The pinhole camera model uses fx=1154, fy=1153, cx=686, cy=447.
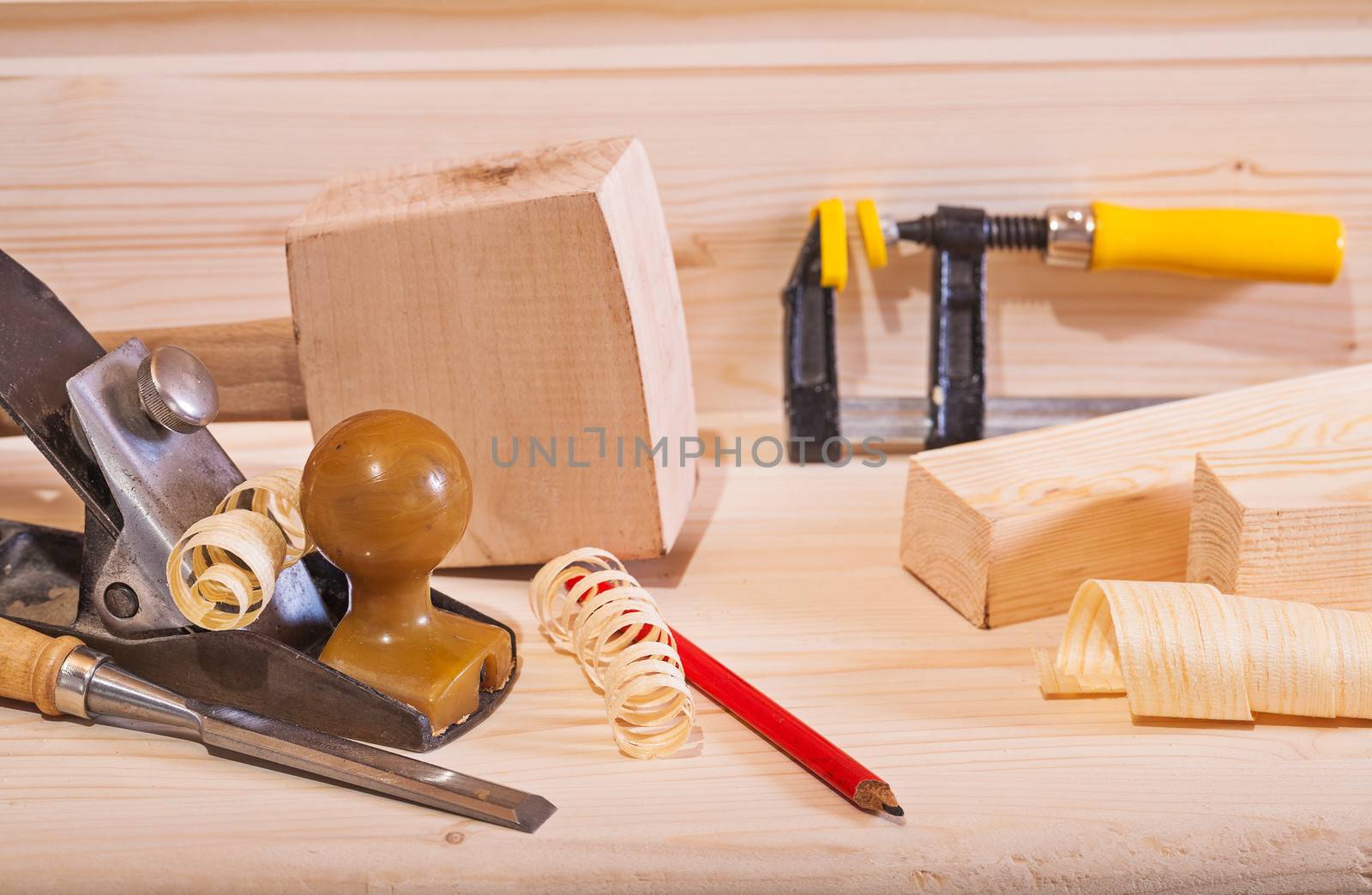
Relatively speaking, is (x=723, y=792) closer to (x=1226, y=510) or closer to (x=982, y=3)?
(x=1226, y=510)

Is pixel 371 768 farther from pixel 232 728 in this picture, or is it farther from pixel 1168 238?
pixel 1168 238

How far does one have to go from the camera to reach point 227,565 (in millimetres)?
697

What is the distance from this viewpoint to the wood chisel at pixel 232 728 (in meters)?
0.65

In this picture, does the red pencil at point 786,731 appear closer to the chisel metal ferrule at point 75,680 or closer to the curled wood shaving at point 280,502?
the curled wood shaving at point 280,502

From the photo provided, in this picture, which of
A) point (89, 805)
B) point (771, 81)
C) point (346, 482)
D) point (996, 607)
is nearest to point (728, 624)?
point (996, 607)

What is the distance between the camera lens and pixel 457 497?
70 cm

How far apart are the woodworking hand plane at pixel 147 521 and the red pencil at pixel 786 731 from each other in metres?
0.13

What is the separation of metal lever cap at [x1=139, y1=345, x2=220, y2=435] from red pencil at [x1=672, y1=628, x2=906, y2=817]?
36 cm

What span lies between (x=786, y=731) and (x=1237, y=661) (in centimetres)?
29

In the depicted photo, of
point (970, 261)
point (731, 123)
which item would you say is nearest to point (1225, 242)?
point (970, 261)

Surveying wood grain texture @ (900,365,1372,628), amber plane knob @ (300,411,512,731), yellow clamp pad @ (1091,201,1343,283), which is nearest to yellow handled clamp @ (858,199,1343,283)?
yellow clamp pad @ (1091,201,1343,283)

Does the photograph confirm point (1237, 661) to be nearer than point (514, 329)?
Yes

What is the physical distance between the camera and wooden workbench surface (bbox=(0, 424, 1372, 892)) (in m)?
0.62

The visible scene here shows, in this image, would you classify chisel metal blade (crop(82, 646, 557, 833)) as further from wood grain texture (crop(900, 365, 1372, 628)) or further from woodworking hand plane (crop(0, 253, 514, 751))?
wood grain texture (crop(900, 365, 1372, 628))
